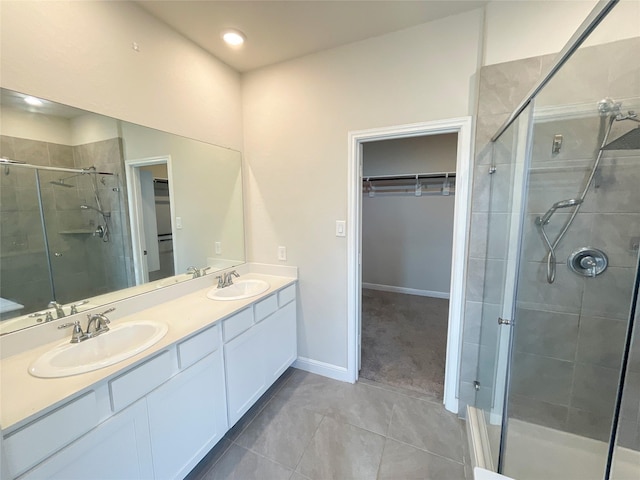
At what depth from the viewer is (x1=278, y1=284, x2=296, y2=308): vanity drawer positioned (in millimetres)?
2121

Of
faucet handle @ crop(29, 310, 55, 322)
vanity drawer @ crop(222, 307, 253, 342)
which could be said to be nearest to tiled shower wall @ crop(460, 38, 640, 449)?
vanity drawer @ crop(222, 307, 253, 342)

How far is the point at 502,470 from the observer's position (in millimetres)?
1328

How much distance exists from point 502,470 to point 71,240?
8.40ft

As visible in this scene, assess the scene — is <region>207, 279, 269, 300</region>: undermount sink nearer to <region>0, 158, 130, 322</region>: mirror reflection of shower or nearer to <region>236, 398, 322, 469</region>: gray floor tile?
<region>0, 158, 130, 322</region>: mirror reflection of shower

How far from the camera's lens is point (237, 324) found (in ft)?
5.49

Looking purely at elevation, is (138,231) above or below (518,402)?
above

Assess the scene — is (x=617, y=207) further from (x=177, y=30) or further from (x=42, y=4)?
(x=42, y=4)

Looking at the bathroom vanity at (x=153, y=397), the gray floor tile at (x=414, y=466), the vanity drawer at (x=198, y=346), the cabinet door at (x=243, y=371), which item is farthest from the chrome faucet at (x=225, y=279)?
the gray floor tile at (x=414, y=466)

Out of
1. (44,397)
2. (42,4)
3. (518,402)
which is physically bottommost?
(518,402)

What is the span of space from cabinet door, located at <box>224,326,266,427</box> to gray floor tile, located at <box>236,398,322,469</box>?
0.15 meters

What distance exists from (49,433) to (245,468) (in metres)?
1.07

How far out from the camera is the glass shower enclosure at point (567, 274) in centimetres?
129

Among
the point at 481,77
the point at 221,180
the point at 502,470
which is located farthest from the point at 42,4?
the point at 502,470

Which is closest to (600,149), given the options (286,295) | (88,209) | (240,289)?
(286,295)
